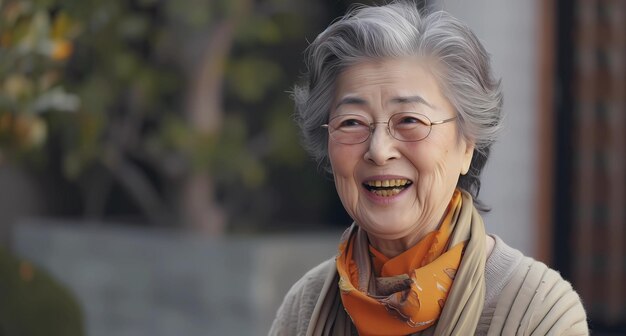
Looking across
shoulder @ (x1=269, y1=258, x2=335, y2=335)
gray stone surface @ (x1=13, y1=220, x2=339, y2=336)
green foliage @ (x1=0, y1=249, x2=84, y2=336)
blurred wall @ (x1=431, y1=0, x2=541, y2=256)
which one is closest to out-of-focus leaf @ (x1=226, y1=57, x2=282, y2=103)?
gray stone surface @ (x1=13, y1=220, x2=339, y2=336)

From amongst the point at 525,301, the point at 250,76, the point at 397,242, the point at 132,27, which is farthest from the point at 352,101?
the point at 132,27

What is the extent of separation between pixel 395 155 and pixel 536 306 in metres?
0.34

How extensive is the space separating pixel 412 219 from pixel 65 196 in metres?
5.95

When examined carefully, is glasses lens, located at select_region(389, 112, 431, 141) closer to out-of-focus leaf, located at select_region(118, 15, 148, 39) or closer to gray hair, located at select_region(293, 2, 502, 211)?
gray hair, located at select_region(293, 2, 502, 211)

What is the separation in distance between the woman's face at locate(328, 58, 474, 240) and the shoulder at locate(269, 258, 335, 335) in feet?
0.81

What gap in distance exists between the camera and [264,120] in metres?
7.06

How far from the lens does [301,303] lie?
2324mm

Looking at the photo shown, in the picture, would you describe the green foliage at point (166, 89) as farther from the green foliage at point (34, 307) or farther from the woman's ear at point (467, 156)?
the woman's ear at point (467, 156)

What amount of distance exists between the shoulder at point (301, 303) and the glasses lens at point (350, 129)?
31 cm

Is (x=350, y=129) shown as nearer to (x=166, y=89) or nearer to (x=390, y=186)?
(x=390, y=186)

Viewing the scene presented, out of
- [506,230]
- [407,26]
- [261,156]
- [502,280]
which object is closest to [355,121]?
[407,26]

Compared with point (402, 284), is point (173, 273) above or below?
below

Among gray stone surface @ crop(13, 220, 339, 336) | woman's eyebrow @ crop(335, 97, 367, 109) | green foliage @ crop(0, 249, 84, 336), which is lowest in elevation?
gray stone surface @ crop(13, 220, 339, 336)

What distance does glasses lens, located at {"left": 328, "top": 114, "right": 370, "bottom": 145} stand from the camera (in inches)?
81.3
